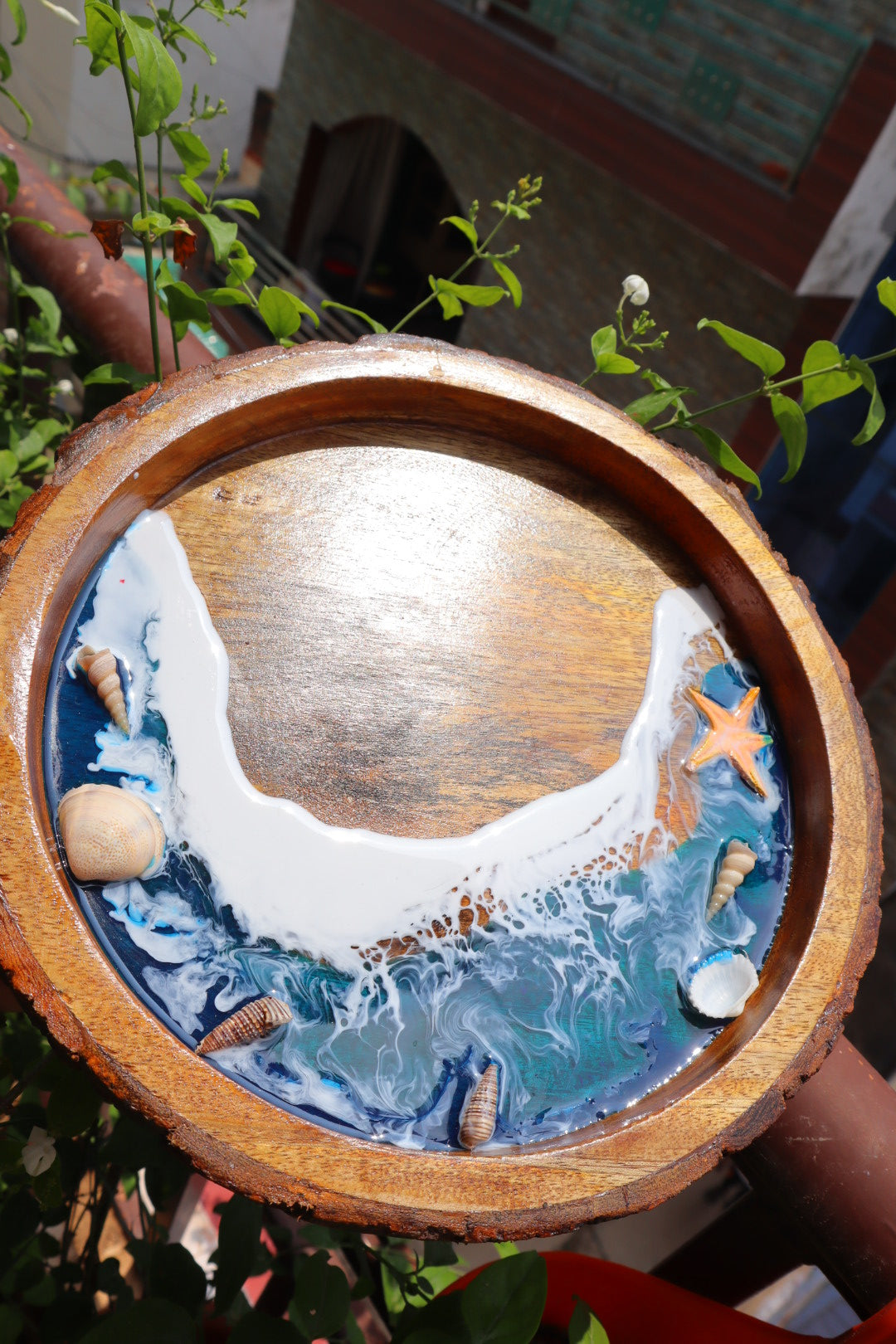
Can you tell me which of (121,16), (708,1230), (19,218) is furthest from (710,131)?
(708,1230)

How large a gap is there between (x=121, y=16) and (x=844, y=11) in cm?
515

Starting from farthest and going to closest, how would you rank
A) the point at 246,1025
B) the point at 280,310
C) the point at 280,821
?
the point at 280,310 < the point at 280,821 < the point at 246,1025

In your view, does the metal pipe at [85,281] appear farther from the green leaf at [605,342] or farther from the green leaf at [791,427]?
the green leaf at [791,427]

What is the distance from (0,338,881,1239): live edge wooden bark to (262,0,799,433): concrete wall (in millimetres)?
4827

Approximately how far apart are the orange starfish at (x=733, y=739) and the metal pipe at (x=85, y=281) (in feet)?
2.70

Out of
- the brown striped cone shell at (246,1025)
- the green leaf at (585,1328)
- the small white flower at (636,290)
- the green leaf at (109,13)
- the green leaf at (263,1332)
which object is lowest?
the green leaf at (263,1332)

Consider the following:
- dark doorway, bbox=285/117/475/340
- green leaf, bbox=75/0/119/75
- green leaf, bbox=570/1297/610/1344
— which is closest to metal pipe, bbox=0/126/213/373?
green leaf, bbox=75/0/119/75

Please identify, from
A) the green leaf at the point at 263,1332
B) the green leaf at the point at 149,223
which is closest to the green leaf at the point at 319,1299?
the green leaf at the point at 263,1332

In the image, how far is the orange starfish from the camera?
929mm

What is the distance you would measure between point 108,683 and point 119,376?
0.57m

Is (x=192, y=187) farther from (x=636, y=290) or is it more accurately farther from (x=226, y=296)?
(x=636, y=290)

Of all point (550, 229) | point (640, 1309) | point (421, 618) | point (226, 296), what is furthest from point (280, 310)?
point (550, 229)

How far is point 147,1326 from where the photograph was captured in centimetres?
90

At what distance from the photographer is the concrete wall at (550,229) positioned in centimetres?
543
